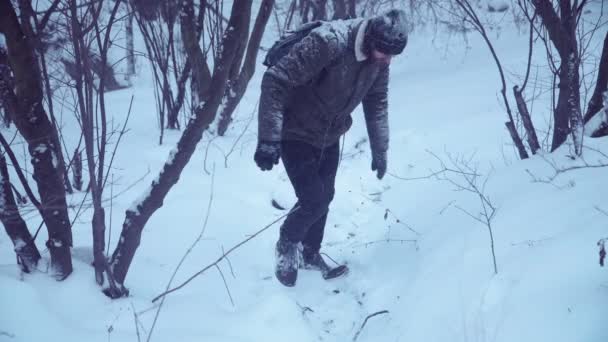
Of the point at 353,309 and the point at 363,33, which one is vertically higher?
the point at 363,33

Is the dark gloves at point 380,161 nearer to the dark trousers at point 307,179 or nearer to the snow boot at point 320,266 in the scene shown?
the dark trousers at point 307,179

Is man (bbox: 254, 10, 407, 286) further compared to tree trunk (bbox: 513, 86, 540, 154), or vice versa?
tree trunk (bbox: 513, 86, 540, 154)

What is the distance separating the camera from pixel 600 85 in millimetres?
2754

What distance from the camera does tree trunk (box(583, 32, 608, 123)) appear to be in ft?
8.78

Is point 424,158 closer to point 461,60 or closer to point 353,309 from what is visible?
point 353,309

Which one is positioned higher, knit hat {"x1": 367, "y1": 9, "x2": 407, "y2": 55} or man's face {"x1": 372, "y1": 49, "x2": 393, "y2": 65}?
knit hat {"x1": 367, "y1": 9, "x2": 407, "y2": 55}

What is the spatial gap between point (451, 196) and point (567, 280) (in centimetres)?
150

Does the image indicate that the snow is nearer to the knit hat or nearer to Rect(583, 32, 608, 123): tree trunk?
the knit hat

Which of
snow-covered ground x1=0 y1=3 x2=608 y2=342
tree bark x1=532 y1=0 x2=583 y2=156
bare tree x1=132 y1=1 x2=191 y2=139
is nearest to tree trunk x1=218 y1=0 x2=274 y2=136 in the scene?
bare tree x1=132 y1=1 x2=191 y2=139

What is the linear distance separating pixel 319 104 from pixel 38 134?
119cm

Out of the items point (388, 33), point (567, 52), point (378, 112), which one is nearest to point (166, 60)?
point (378, 112)

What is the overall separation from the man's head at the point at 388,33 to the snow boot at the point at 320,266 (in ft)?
4.25

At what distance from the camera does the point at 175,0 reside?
5375 millimetres

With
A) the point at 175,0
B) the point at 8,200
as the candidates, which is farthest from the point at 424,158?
the point at 175,0
